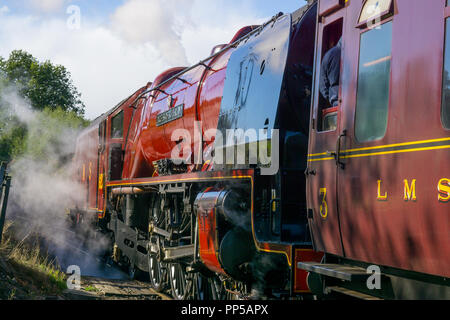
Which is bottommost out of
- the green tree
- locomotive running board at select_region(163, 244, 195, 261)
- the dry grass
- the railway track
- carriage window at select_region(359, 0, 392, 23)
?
the railway track

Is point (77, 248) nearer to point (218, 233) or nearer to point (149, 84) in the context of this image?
point (149, 84)

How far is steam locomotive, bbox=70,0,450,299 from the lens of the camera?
9.66 feet

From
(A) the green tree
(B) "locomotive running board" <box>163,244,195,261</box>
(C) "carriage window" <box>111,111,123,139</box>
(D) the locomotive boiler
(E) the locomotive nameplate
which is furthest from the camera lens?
(A) the green tree

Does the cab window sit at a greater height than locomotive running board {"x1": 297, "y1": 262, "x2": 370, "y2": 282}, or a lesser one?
greater

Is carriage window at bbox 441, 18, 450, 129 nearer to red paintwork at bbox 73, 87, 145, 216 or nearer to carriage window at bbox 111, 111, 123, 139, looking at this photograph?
red paintwork at bbox 73, 87, 145, 216

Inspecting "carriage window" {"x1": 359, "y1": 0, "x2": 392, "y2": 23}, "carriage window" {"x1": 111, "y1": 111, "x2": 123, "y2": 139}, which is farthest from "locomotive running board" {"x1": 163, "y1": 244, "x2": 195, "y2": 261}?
"carriage window" {"x1": 111, "y1": 111, "x2": 123, "y2": 139}

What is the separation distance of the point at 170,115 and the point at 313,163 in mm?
4463

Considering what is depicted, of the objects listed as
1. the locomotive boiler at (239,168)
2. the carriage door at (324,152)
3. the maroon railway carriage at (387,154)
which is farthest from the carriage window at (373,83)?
the locomotive boiler at (239,168)

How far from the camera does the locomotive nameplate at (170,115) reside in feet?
25.6

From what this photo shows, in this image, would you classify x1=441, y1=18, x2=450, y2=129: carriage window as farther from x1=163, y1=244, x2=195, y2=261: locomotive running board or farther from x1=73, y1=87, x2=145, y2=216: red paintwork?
x1=73, y1=87, x2=145, y2=216: red paintwork

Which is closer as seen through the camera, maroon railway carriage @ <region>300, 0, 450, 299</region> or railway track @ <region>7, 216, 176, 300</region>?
maroon railway carriage @ <region>300, 0, 450, 299</region>

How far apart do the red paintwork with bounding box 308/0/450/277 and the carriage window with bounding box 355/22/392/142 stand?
63 mm

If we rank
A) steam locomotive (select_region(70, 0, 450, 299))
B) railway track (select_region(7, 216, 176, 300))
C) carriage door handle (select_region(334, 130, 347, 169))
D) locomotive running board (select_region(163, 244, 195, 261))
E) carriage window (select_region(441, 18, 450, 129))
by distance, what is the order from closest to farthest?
carriage window (select_region(441, 18, 450, 129)) < steam locomotive (select_region(70, 0, 450, 299)) < carriage door handle (select_region(334, 130, 347, 169)) < locomotive running board (select_region(163, 244, 195, 261)) < railway track (select_region(7, 216, 176, 300))
